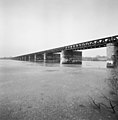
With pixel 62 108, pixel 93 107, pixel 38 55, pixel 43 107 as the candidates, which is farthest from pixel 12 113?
pixel 38 55

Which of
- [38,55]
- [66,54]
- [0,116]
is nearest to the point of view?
[0,116]

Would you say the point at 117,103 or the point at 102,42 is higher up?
the point at 102,42

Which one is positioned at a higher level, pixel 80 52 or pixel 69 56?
pixel 80 52

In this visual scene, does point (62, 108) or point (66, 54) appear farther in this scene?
point (66, 54)

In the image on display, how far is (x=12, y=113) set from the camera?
13.0 feet

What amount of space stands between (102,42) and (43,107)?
35.2 meters

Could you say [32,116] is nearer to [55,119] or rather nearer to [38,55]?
[55,119]

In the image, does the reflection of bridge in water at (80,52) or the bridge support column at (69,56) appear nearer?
the reflection of bridge in water at (80,52)

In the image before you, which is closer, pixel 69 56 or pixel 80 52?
pixel 69 56

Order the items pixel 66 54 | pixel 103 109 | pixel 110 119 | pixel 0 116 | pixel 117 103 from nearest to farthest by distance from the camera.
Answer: pixel 110 119, pixel 0 116, pixel 103 109, pixel 117 103, pixel 66 54

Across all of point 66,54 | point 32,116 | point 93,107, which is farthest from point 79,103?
point 66,54

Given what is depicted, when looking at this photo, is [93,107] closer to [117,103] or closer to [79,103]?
[79,103]

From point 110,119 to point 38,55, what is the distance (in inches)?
3767

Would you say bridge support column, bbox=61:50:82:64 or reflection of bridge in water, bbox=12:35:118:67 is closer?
reflection of bridge in water, bbox=12:35:118:67
